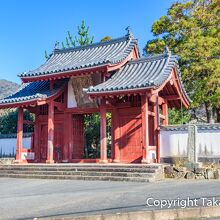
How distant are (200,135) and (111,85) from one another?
4.62m

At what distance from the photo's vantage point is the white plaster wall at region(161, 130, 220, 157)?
14.6 m

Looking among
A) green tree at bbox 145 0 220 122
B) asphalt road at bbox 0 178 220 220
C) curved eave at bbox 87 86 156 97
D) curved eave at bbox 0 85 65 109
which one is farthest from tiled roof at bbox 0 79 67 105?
green tree at bbox 145 0 220 122

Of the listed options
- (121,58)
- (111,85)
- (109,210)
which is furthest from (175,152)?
(109,210)

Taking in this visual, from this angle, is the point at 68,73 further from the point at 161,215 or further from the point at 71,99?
the point at 161,215

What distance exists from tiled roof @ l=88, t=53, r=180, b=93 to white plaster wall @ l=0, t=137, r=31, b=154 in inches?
266

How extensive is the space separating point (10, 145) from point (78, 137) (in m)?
4.79

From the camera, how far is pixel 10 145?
20562 millimetres

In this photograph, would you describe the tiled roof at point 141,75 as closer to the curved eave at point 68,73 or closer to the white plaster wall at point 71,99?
the curved eave at point 68,73

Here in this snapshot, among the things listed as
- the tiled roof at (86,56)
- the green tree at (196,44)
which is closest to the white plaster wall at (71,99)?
the tiled roof at (86,56)

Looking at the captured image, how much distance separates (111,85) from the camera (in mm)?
15812

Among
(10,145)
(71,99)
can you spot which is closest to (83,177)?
(71,99)

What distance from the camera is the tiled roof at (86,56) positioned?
56.5 ft

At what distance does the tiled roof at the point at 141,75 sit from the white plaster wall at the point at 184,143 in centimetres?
262

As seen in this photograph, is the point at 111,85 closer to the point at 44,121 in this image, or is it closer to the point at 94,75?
the point at 94,75
